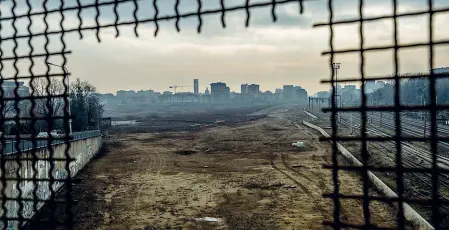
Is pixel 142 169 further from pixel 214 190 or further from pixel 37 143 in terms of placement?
pixel 37 143

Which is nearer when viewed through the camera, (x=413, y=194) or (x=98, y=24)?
(x=98, y=24)

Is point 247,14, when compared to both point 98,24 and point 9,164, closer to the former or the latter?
point 98,24

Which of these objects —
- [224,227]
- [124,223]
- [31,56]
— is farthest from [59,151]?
[31,56]

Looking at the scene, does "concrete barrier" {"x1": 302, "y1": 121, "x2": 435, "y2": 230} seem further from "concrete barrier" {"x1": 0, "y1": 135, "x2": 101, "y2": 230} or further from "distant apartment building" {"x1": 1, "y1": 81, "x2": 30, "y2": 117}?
"distant apartment building" {"x1": 1, "y1": 81, "x2": 30, "y2": 117}

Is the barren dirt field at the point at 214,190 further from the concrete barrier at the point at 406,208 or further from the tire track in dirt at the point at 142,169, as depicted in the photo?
the concrete barrier at the point at 406,208

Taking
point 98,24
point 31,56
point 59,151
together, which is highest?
point 98,24

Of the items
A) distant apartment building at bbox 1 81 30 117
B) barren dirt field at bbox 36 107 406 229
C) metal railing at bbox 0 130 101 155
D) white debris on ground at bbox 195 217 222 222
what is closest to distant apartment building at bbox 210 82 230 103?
barren dirt field at bbox 36 107 406 229
